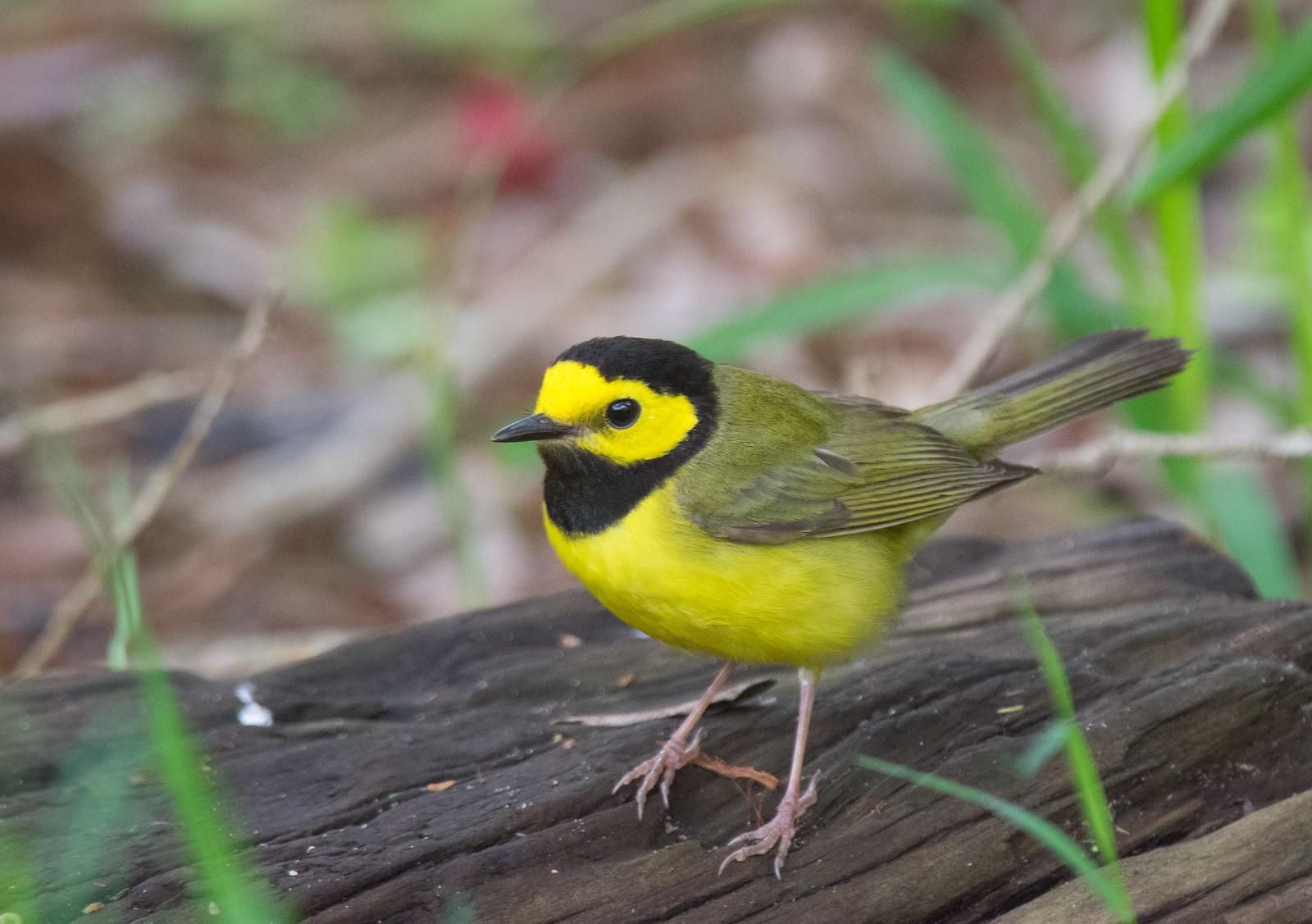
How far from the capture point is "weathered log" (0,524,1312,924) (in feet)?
9.18

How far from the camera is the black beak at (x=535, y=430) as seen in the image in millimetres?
3213

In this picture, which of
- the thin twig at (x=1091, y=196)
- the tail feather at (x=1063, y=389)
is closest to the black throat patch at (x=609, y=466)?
the tail feather at (x=1063, y=389)

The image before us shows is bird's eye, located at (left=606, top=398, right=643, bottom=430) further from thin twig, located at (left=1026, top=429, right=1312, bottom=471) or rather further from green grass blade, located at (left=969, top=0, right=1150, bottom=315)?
green grass blade, located at (left=969, top=0, right=1150, bottom=315)

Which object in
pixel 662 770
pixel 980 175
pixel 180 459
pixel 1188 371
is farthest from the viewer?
pixel 980 175

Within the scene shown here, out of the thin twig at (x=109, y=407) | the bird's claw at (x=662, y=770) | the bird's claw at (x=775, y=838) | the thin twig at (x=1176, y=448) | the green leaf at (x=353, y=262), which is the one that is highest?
the green leaf at (x=353, y=262)

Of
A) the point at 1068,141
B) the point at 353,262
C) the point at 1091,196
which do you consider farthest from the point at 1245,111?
the point at 353,262

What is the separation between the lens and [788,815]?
2.95 meters

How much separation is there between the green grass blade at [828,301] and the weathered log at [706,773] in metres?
1.19

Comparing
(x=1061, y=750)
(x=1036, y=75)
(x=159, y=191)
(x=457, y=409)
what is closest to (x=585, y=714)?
(x=1061, y=750)

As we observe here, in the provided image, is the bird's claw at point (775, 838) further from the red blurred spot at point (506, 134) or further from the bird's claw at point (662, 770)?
the red blurred spot at point (506, 134)

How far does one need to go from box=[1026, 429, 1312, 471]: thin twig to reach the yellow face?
4.77 ft

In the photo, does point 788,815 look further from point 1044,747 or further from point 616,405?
point 616,405

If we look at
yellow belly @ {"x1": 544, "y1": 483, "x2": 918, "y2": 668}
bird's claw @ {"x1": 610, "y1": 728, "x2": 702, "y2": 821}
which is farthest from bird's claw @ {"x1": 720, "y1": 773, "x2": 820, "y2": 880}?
yellow belly @ {"x1": 544, "y1": 483, "x2": 918, "y2": 668}

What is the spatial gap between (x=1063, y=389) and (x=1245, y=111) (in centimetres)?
106
